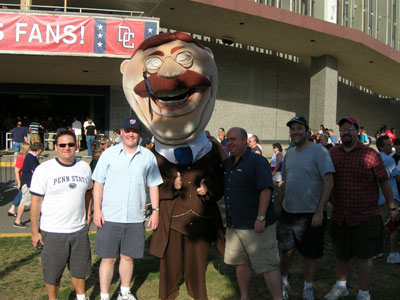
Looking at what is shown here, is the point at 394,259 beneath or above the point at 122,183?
beneath

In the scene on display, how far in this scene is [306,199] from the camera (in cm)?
385

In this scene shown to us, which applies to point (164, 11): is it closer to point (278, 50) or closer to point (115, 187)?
point (278, 50)

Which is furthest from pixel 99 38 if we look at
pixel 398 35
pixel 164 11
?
pixel 398 35

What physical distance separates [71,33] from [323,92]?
1254cm

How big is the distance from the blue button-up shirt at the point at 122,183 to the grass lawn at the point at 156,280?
41.0 inches

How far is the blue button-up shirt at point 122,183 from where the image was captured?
365cm

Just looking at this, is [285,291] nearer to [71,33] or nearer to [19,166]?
[19,166]

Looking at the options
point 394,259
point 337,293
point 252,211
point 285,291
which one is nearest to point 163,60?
point 252,211

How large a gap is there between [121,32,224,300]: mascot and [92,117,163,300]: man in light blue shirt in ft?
0.85

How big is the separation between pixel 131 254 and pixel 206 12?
44.9 feet

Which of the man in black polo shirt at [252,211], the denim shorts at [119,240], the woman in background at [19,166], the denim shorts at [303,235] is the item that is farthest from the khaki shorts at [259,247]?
the woman in background at [19,166]

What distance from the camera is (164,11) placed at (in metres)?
15.5

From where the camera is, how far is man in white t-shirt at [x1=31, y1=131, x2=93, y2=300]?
3387 millimetres

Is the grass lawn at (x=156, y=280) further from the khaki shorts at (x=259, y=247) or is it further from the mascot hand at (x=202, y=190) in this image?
the mascot hand at (x=202, y=190)
